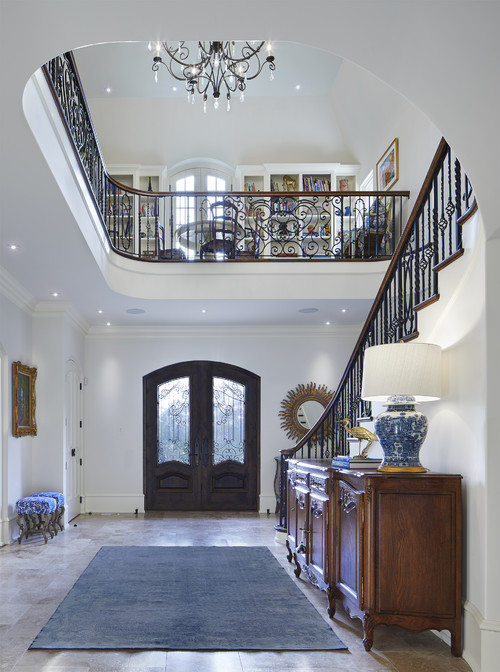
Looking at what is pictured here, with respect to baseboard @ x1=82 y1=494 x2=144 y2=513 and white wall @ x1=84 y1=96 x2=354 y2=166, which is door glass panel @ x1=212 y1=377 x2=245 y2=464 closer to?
baseboard @ x1=82 y1=494 x2=144 y2=513

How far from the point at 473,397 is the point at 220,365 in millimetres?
6995

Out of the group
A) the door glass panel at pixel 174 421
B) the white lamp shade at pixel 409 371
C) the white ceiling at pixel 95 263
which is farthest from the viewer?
the door glass panel at pixel 174 421

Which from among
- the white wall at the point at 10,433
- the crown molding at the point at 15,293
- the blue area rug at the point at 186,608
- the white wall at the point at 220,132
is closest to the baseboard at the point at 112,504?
the white wall at the point at 10,433

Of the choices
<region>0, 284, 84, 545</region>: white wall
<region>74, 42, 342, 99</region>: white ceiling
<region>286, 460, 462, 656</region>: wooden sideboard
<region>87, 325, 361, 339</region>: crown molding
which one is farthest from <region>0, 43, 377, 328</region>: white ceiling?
<region>286, 460, 462, 656</region>: wooden sideboard

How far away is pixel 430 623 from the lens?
3686 mm

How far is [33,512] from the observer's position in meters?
7.44

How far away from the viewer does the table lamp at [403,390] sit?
3895 mm

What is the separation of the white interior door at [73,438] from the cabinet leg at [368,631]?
6000mm

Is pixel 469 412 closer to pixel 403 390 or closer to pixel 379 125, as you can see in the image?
pixel 403 390

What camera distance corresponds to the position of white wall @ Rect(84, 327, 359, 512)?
1019cm

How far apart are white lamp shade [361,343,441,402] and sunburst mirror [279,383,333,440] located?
20.8 ft

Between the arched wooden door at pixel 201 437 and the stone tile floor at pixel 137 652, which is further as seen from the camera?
the arched wooden door at pixel 201 437

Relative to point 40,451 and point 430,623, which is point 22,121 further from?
point 40,451

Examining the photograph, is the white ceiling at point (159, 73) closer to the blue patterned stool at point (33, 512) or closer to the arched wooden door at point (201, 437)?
the arched wooden door at point (201, 437)
